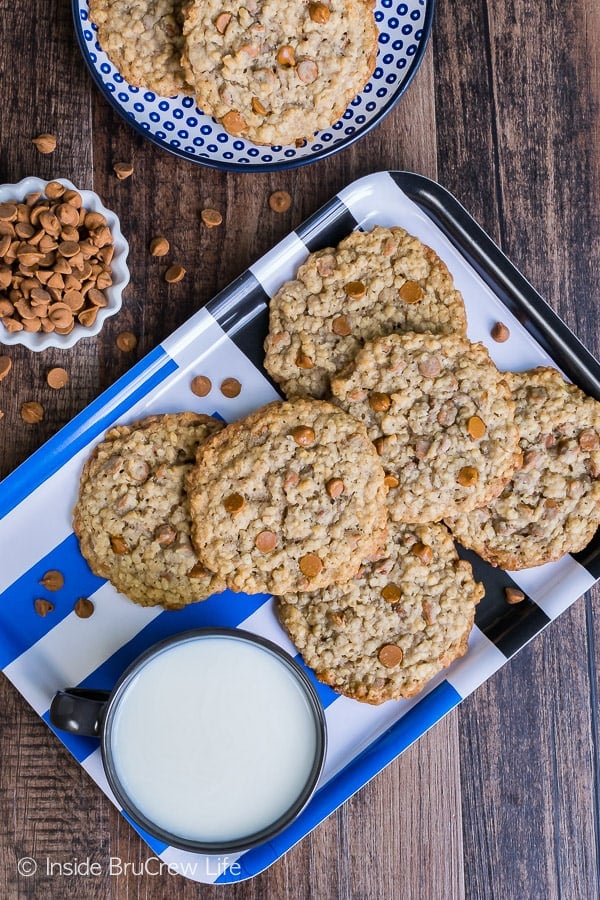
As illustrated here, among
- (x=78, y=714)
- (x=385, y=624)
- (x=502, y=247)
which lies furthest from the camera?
(x=502, y=247)

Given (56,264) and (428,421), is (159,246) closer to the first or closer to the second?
(56,264)

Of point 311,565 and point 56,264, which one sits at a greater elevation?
point 56,264

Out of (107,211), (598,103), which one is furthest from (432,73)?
(107,211)

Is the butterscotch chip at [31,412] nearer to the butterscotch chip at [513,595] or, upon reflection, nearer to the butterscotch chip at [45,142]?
the butterscotch chip at [45,142]

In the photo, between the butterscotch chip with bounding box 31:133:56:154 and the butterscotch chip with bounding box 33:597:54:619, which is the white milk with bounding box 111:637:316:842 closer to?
the butterscotch chip with bounding box 33:597:54:619

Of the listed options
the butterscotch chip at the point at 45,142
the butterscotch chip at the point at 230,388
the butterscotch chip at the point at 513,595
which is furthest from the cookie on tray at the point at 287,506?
the butterscotch chip at the point at 45,142

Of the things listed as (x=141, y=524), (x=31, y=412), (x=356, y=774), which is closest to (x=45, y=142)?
(x=31, y=412)
